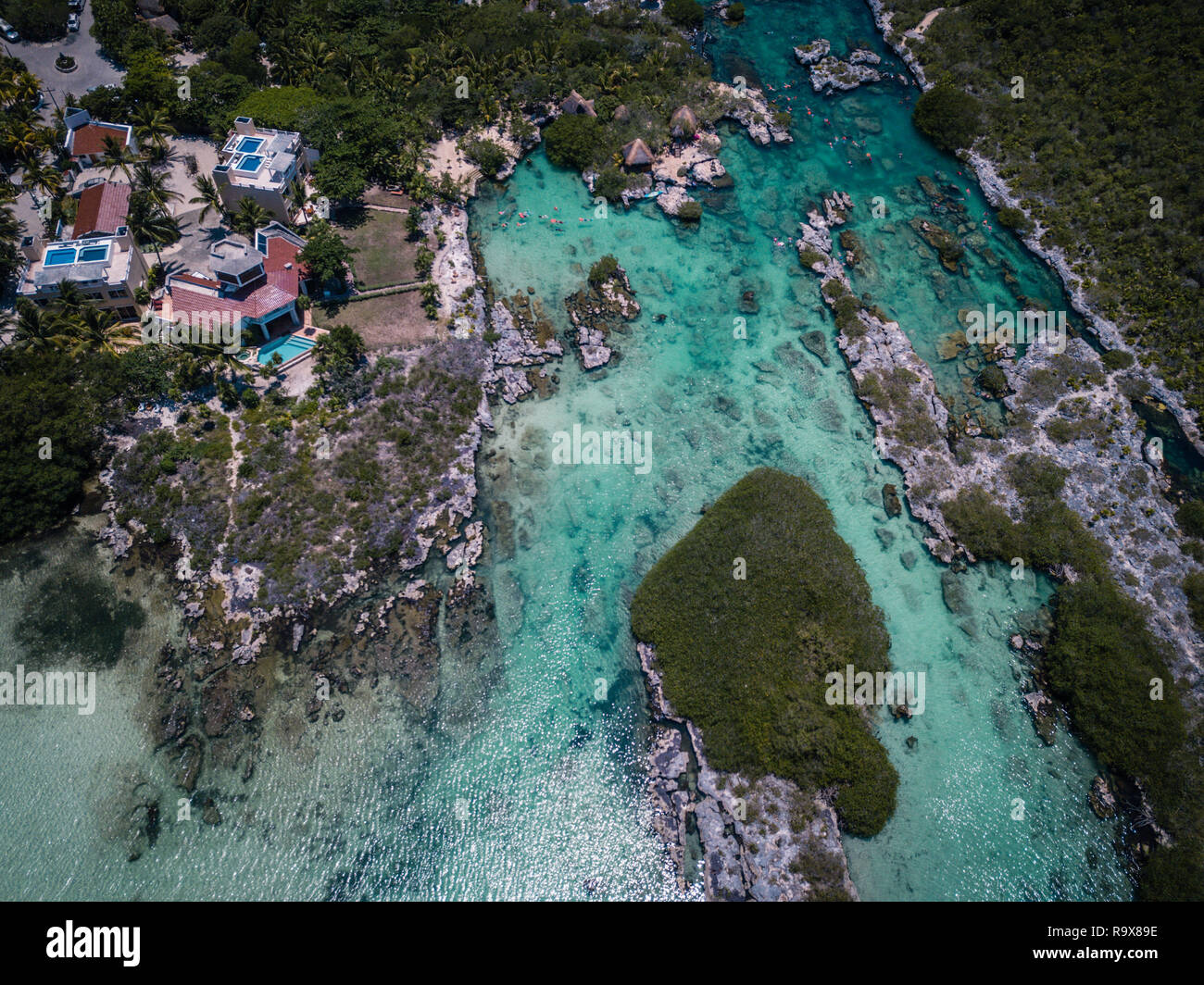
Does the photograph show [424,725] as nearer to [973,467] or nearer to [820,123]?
[973,467]

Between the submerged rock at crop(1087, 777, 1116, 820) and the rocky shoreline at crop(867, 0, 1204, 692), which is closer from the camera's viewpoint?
the submerged rock at crop(1087, 777, 1116, 820)

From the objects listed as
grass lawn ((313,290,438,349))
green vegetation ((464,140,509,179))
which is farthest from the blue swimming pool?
green vegetation ((464,140,509,179))

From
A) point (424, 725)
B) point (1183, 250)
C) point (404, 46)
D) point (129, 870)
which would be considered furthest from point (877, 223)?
point (129, 870)

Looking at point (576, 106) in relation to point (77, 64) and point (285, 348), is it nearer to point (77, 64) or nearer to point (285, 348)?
point (285, 348)

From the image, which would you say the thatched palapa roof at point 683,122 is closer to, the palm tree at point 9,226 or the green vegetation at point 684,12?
the green vegetation at point 684,12

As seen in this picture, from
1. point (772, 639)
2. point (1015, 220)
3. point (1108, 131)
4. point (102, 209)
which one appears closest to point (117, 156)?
point (102, 209)

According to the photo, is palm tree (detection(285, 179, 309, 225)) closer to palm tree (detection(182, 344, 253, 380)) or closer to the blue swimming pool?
the blue swimming pool
